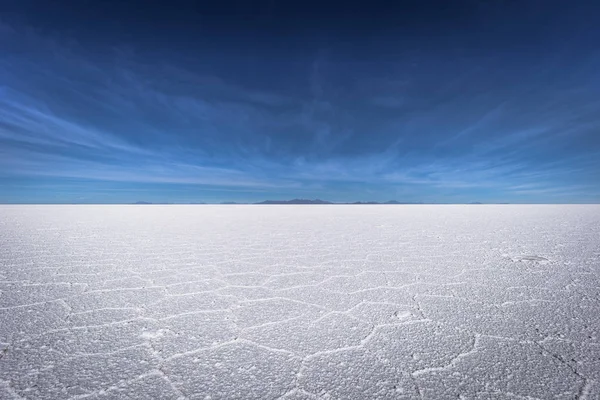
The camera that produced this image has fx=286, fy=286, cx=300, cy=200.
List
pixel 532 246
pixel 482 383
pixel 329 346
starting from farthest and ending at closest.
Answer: pixel 532 246, pixel 329 346, pixel 482 383

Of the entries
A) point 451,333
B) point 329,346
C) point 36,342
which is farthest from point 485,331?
point 36,342

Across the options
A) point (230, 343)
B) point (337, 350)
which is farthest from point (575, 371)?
point (230, 343)

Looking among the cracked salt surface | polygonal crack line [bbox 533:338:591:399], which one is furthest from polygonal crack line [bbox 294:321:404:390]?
polygonal crack line [bbox 533:338:591:399]

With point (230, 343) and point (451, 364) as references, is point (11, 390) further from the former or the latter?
point (451, 364)

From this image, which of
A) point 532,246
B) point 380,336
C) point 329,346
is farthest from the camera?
point 532,246

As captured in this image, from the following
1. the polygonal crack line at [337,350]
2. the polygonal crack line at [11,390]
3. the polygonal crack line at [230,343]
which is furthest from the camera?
the polygonal crack line at [230,343]

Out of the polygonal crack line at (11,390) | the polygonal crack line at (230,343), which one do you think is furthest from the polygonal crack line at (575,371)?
the polygonal crack line at (11,390)

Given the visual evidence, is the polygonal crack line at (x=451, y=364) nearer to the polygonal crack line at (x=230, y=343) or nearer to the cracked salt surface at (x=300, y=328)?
the cracked salt surface at (x=300, y=328)

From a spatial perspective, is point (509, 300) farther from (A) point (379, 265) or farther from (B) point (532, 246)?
(B) point (532, 246)

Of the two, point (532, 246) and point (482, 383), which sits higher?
point (532, 246)
